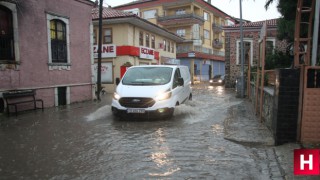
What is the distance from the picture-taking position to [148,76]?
10.9 meters

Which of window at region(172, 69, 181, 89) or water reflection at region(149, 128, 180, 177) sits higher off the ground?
window at region(172, 69, 181, 89)

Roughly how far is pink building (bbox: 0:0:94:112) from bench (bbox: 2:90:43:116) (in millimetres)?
314

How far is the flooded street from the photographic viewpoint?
490 cm

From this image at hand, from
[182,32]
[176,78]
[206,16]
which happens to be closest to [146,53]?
[176,78]

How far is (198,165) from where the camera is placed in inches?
205

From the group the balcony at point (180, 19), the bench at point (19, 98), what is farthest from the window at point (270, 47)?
the balcony at point (180, 19)

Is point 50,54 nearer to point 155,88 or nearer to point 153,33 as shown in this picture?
point 155,88

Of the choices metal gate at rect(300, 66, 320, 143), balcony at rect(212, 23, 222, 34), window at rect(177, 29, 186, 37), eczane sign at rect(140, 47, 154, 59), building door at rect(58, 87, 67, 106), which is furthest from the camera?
balcony at rect(212, 23, 222, 34)

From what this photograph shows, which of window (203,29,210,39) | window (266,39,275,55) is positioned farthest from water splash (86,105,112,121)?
window (203,29,210,39)

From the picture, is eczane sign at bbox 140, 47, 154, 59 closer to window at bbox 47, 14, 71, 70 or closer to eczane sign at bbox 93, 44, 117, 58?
eczane sign at bbox 93, 44, 117, 58

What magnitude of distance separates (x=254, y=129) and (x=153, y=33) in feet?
75.5

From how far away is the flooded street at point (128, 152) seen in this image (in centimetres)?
490

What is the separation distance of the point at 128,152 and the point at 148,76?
199 inches

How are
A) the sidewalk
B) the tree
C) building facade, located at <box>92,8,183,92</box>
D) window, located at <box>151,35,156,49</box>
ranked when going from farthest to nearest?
1. window, located at <box>151,35,156,49</box>
2. building facade, located at <box>92,8,183,92</box>
3. the tree
4. the sidewalk
